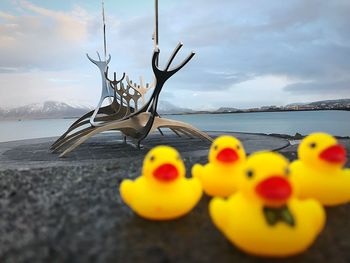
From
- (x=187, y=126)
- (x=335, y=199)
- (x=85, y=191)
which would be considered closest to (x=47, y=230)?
(x=85, y=191)

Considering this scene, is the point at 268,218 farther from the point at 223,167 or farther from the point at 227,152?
the point at 223,167

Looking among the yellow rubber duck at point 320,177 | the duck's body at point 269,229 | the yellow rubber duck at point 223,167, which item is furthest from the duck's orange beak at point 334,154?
the yellow rubber duck at point 223,167

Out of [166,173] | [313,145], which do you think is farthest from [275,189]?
[313,145]

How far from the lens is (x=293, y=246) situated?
2.29m

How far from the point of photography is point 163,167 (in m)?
2.73

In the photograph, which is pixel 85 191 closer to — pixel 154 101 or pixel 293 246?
pixel 293 246

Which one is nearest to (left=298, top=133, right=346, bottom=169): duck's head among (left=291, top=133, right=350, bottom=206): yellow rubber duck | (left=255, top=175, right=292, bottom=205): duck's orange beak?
(left=291, top=133, right=350, bottom=206): yellow rubber duck

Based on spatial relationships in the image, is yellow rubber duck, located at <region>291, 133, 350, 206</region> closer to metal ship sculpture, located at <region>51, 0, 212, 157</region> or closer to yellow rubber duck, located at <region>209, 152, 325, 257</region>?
yellow rubber duck, located at <region>209, 152, 325, 257</region>

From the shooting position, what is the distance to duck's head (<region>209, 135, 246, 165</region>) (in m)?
3.12

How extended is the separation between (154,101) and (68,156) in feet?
7.75

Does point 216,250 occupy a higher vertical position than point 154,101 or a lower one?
lower

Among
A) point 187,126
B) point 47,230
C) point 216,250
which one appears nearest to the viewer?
point 216,250

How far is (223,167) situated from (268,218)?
45.4 inches

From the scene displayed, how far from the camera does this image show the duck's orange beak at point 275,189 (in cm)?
210
